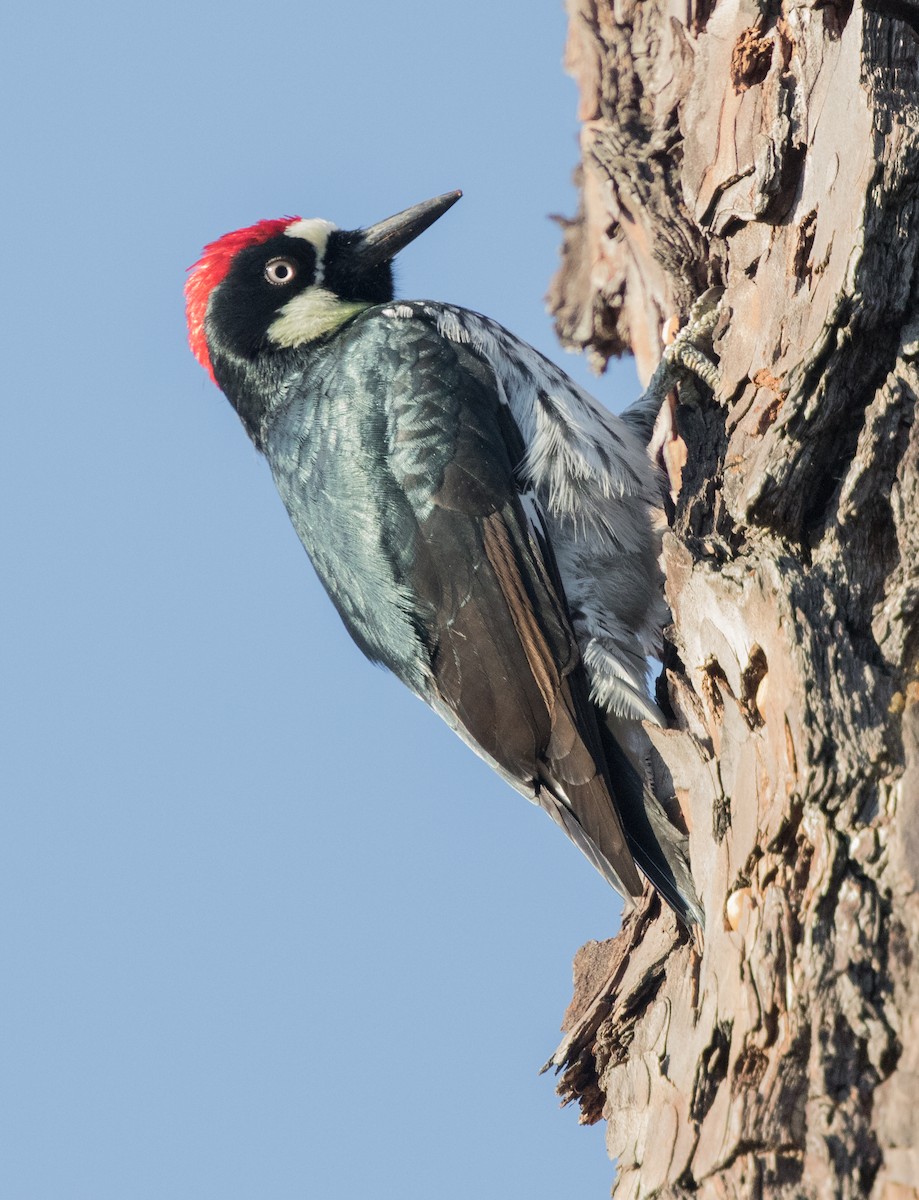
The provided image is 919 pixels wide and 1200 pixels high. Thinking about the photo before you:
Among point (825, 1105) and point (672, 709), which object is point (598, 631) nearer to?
point (672, 709)

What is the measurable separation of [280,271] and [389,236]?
1.46ft

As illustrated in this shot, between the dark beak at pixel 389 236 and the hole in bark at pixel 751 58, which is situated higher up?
the dark beak at pixel 389 236

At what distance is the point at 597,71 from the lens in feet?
16.9

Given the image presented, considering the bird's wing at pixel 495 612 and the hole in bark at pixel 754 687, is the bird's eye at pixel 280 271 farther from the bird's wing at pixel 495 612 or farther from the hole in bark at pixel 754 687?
the hole in bark at pixel 754 687

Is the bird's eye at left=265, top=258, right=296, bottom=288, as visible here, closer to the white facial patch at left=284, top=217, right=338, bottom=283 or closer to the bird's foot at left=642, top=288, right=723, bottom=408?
the white facial patch at left=284, top=217, right=338, bottom=283

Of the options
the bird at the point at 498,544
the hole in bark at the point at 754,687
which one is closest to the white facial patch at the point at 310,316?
the bird at the point at 498,544

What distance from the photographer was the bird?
12.2 feet

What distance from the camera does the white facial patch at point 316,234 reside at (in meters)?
5.16

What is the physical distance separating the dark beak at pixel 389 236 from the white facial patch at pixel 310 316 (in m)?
0.18

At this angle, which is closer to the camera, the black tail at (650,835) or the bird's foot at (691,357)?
the black tail at (650,835)

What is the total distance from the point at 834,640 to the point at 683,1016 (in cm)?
99

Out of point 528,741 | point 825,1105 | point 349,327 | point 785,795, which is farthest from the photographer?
point 349,327

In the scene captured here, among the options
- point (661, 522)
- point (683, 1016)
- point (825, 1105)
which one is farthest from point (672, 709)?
point (825, 1105)

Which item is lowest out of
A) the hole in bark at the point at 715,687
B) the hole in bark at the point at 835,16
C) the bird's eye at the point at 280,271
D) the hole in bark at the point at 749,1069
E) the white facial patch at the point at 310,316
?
the hole in bark at the point at 749,1069
